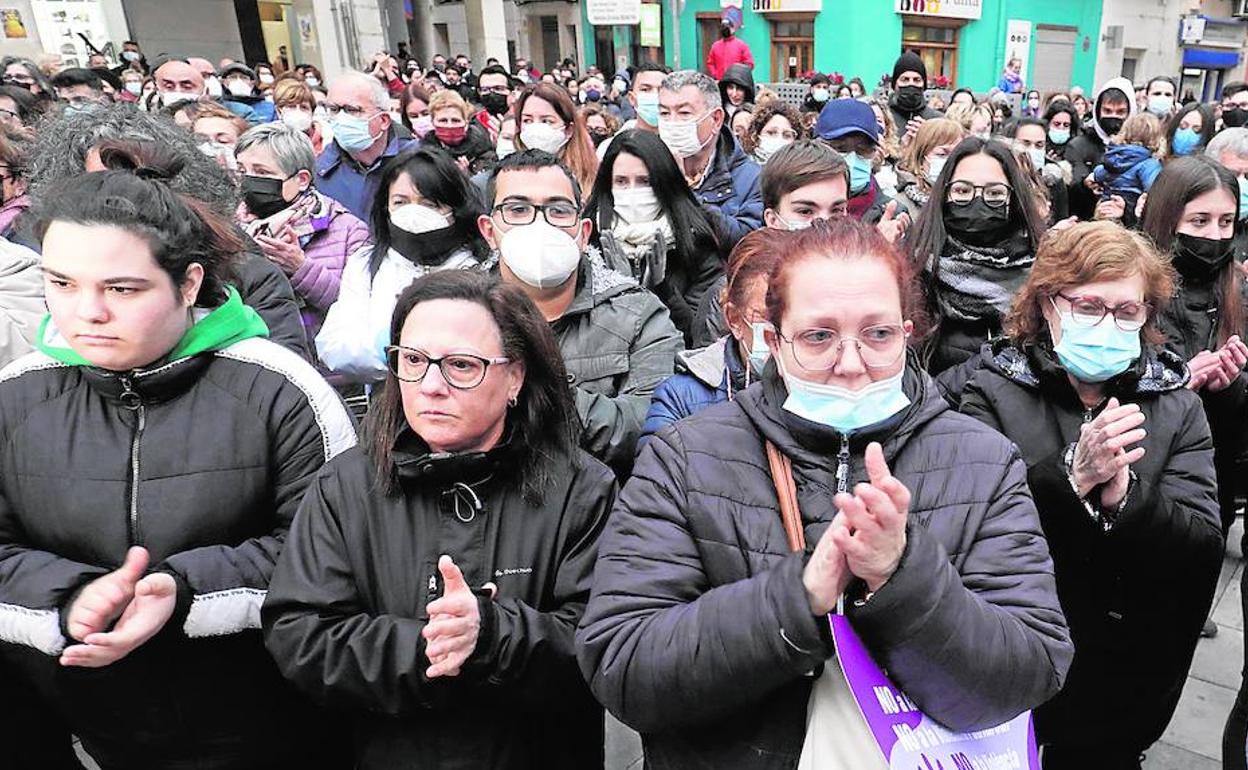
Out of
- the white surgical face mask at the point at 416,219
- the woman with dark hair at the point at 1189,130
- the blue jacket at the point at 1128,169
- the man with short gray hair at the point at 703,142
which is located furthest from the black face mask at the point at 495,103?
the white surgical face mask at the point at 416,219

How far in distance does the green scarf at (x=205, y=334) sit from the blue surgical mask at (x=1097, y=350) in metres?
2.25

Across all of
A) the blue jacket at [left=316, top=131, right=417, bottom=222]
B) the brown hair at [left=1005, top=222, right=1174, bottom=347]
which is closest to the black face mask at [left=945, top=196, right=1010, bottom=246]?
the brown hair at [left=1005, top=222, right=1174, bottom=347]

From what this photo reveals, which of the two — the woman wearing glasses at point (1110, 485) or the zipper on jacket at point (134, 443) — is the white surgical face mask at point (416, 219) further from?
the woman wearing glasses at point (1110, 485)

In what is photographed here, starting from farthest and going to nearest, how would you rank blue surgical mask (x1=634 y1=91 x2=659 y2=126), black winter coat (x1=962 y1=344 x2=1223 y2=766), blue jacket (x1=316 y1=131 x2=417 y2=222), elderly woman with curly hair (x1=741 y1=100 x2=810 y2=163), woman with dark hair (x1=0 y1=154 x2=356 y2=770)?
elderly woman with curly hair (x1=741 y1=100 x2=810 y2=163) < blue surgical mask (x1=634 y1=91 x2=659 y2=126) < blue jacket (x1=316 y1=131 x2=417 y2=222) < black winter coat (x1=962 y1=344 x2=1223 y2=766) < woman with dark hair (x1=0 y1=154 x2=356 y2=770)

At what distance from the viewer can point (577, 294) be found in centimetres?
285

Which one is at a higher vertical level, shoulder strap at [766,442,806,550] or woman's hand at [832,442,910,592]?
woman's hand at [832,442,910,592]

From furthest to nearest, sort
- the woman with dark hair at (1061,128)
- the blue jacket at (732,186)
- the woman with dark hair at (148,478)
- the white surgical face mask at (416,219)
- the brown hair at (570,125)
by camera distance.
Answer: the woman with dark hair at (1061,128)
the brown hair at (570,125)
the blue jacket at (732,186)
the white surgical face mask at (416,219)
the woman with dark hair at (148,478)

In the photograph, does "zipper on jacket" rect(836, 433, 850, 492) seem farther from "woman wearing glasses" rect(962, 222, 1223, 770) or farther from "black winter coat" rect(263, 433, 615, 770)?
"woman wearing glasses" rect(962, 222, 1223, 770)

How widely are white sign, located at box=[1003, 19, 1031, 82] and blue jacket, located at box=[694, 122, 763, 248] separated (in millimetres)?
23813

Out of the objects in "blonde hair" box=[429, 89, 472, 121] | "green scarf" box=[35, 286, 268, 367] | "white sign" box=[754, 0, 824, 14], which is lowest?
"green scarf" box=[35, 286, 268, 367]

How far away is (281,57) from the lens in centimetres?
2100

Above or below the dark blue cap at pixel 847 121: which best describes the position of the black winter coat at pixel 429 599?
below

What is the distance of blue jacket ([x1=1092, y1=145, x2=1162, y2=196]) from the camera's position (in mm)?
6098

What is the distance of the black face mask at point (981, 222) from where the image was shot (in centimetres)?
329
